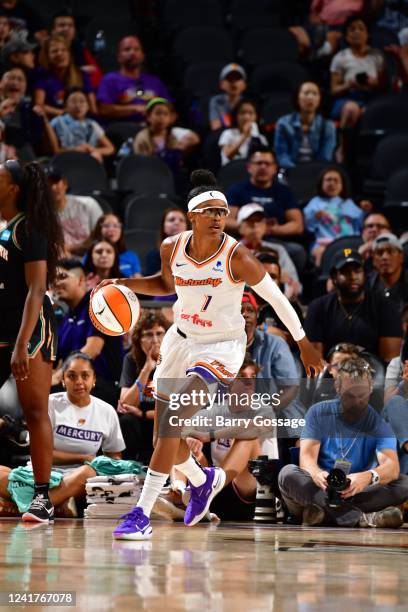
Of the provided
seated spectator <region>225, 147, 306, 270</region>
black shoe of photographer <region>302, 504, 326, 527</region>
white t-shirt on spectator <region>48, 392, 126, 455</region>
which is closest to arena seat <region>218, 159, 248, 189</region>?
seated spectator <region>225, 147, 306, 270</region>

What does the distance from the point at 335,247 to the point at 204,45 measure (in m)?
4.48

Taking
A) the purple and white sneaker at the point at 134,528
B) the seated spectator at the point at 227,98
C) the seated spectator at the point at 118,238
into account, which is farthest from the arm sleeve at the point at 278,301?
the seated spectator at the point at 227,98

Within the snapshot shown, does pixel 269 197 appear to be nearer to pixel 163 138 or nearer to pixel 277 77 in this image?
pixel 163 138

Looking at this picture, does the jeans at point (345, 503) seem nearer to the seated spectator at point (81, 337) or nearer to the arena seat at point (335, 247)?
the seated spectator at point (81, 337)

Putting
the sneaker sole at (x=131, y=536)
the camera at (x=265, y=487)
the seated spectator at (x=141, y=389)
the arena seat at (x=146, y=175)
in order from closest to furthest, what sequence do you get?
the sneaker sole at (x=131, y=536)
the camera at (x=265, y=487)
the seated spectator at (x=141, y=389)
the arena seat at (x=146, y=175)

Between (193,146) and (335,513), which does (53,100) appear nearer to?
(193,146)

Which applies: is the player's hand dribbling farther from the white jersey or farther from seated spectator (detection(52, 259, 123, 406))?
seated spectator (detection(52, 259, 123, 406))

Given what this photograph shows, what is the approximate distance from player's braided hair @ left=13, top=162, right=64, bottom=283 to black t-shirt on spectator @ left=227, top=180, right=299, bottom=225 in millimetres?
3819

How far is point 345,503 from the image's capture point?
6.61 metres

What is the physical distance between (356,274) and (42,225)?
2841 mm

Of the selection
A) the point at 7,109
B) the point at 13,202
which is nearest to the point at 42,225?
the point at 13,202

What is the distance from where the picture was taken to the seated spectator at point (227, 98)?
11.8 metres

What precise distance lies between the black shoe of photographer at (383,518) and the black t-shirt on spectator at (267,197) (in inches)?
149

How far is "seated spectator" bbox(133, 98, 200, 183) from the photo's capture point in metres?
11.1
